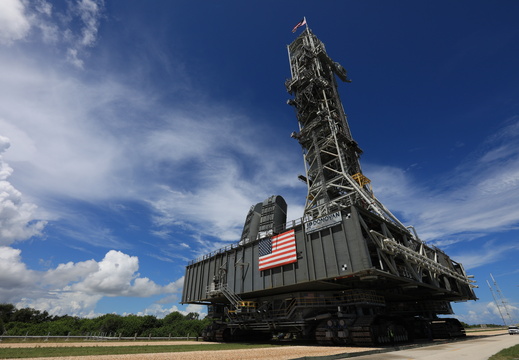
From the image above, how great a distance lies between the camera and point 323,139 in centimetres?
4191

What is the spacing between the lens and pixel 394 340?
20688mm

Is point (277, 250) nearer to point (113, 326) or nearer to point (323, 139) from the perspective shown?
point (323, 139)

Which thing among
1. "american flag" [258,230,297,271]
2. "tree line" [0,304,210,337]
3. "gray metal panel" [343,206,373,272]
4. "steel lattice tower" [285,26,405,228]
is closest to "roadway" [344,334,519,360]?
"gray metal panel" [343,206,373,272]

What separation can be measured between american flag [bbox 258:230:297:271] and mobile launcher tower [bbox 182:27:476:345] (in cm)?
10

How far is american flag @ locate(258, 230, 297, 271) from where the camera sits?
24.8 m

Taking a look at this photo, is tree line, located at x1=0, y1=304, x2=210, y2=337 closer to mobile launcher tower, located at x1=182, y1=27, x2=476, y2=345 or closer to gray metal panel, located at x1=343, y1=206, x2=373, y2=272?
mobile launcher tower, located at x1=182, y1=27, x2=476, y2=345

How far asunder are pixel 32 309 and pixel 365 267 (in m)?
93.5

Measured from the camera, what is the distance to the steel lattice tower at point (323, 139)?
36156mm

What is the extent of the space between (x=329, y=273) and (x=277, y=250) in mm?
6149

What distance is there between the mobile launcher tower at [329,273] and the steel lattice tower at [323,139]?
23 cm

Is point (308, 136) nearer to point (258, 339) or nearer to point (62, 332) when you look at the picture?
point (258, 339)

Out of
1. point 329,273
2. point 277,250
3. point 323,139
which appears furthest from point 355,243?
point 323,139

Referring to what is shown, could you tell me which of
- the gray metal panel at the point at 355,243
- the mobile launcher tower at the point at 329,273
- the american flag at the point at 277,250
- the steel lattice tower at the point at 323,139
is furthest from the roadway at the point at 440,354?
the steel lattice tower at the point at 323,139

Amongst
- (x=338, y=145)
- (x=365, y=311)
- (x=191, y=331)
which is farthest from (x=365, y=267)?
(x=191, y=331)
